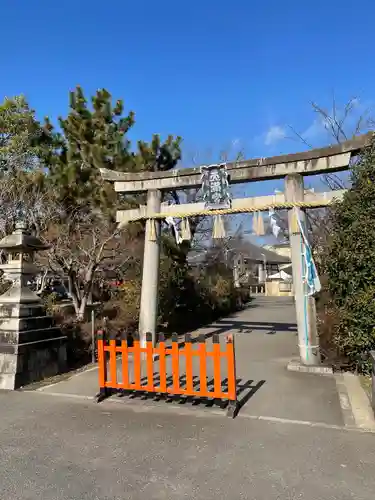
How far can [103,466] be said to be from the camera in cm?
377

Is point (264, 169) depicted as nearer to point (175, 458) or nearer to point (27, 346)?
point (27, 346)

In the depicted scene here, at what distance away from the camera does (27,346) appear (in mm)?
7137

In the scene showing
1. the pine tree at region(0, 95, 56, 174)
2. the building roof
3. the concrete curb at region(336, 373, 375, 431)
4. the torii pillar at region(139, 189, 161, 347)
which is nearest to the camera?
the concrete curb at region(336, 373, 375, 431)

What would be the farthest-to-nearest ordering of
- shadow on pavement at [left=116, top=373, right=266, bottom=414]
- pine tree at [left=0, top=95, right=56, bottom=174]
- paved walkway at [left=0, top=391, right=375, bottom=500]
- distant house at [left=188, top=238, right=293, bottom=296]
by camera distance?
distant house at [left=188, top=238, right=293, bottom=296] < pine tree at [left=0, top=95, right=56, bottom=174] < shadow on pavement at [left=116, top=373, right=266, bottom=414] < paved walkway at [left=0, top=391, right=375, bottom=500]

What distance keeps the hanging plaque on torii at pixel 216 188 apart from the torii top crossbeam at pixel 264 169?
0.58 feet

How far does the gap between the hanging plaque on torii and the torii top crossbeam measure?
0.58 feet

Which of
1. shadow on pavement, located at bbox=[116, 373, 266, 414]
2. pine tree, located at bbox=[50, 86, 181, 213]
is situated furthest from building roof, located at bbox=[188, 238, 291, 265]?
shadow on pavement, located at bbox=[116, 373, 266, 414]

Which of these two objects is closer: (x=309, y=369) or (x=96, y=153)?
(x=309, y=369)

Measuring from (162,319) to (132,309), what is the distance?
147 cm

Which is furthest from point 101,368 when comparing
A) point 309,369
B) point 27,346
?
point 309,369

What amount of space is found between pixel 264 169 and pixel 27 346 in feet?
19.2

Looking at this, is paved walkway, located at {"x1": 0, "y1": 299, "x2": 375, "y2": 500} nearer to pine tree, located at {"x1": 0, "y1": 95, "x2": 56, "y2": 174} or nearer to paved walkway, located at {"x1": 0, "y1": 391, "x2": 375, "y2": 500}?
paved walkway, located at {"x1": 0, "y1": 391, "x2": 375, "y2": 500}

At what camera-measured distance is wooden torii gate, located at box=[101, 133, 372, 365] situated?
7672 millimetres

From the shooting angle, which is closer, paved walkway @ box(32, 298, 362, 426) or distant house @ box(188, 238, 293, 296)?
paved walkway @ box(32, 298, 362, 426)
